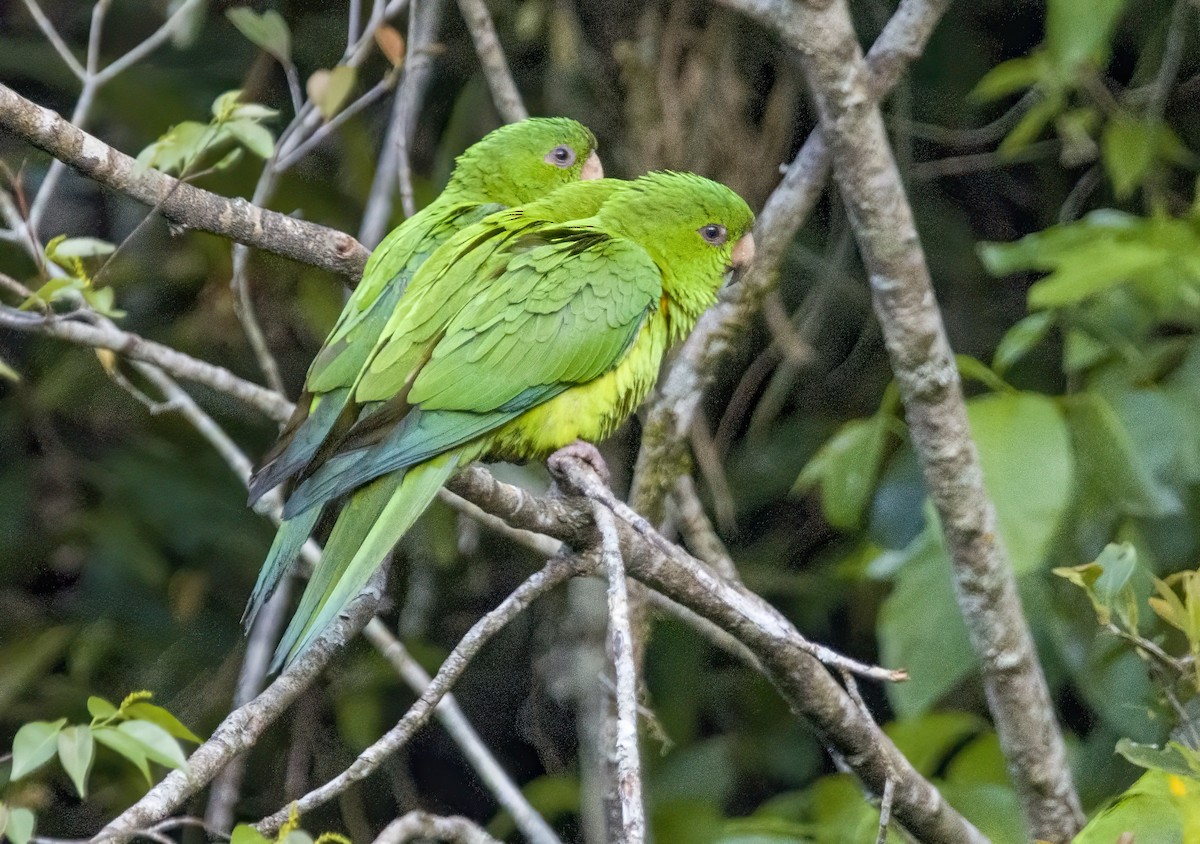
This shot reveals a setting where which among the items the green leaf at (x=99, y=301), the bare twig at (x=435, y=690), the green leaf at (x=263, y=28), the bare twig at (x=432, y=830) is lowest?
the bare twig at (x=432, y=830)

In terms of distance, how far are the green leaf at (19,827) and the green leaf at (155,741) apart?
0.38ft

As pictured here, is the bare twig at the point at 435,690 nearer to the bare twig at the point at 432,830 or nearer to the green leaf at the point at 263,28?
the bare twig at the point at 432,830

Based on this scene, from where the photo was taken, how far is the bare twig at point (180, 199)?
1735mm

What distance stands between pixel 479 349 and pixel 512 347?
0.06m

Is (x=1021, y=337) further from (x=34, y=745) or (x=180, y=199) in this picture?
(x=34, y=745)

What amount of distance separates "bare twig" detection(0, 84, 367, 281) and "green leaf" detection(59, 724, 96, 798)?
866 millimetres

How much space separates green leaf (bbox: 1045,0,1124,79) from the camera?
2.45 m

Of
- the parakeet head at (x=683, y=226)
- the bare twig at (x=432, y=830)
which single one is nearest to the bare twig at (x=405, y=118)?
the parakeet head at (x=683, y=226)

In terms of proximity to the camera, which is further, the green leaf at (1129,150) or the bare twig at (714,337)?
the green leaf at (1129,150)

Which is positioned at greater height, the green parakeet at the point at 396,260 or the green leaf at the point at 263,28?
the green leaf at the point at 263,28

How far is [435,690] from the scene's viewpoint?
5.16 feet

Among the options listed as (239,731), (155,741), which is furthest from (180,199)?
(155,741)

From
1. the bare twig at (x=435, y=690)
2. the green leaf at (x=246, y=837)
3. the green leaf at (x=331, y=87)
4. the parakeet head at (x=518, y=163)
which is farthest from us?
the parakeet head at (x=518, y=163)

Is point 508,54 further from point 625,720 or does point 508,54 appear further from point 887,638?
point 625,720
